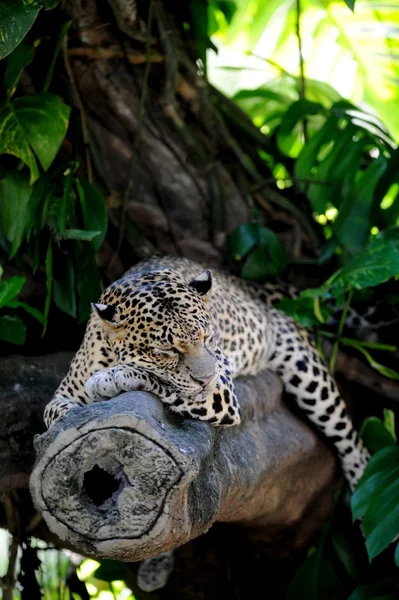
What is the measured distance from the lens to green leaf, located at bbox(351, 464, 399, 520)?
12.5 feet

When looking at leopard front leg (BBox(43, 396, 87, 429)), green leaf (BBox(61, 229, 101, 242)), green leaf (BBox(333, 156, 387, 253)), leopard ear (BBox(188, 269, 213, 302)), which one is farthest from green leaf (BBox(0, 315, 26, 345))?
green leaf (BBox(333, 156, 387, 253))

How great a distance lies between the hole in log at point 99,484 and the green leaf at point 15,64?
2.02 meters

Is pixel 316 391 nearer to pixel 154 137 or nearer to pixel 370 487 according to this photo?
pixel 370 487

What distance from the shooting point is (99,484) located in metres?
2.58

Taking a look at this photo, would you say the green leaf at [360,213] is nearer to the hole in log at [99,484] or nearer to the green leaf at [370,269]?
the green leaf at [370,269]

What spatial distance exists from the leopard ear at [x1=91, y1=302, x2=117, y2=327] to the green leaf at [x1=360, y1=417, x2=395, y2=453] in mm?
1851

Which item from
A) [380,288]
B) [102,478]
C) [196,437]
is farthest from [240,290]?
[102,478]

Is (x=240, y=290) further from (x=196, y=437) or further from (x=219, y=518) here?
(x=196, y=437)

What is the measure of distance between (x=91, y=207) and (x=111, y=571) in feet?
6.75

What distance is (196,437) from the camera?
2.85 meters

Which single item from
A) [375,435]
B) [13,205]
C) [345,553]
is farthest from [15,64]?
[345,553]

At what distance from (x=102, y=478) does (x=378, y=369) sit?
2.58 m

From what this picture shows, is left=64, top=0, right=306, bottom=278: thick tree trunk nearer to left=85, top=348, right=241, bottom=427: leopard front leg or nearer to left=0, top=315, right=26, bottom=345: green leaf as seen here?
left=0, top=315, right=26, bottom=345: green leaf

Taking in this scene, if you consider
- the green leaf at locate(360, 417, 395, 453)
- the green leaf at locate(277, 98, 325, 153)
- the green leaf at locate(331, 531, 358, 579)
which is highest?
the green leaf at locate(277, 98, 325, 153)
